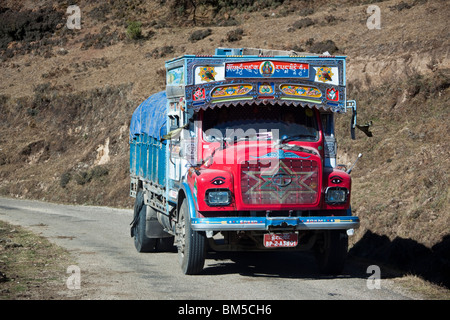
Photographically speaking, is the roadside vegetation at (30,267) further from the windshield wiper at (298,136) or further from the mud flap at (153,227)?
the windshield wiper at (298,136)

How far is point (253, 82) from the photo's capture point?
11.2 meters

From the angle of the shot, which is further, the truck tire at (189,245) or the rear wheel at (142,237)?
the rear wheel at (142,237)

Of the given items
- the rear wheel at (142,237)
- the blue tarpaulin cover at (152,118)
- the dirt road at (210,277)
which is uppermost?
the blue tarpaulin cover at (152,118)

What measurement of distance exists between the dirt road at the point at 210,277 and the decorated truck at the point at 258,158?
526mm

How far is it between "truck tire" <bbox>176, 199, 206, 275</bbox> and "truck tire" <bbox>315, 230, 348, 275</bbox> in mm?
2121

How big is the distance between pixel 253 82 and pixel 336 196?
7.63 feet

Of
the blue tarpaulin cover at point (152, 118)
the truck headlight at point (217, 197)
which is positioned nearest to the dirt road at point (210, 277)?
the truck headlight at point (217, 197)

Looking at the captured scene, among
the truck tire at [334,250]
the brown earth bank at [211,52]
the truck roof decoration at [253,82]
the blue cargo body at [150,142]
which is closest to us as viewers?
the truck roof decoration at [253,82]

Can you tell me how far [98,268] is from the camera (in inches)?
484

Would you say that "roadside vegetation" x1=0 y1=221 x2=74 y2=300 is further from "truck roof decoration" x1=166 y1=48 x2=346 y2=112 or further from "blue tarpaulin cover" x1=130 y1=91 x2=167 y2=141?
"truck roof decoration" x1=166 y1=48 x2=346 y2=112

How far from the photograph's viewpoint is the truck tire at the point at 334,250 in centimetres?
1131

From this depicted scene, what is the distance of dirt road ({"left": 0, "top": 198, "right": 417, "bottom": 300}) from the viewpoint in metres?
9.71

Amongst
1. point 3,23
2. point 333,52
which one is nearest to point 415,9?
point 333,52

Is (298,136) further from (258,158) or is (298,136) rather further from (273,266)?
(273,266)
